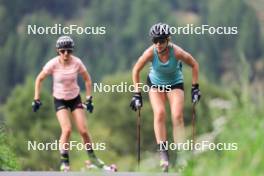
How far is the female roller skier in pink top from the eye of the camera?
16516mm

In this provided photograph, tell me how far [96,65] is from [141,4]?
24.6 metres

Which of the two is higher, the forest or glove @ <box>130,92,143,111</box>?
the forest

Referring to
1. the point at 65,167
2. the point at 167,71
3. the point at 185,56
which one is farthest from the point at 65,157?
the point at 185,56

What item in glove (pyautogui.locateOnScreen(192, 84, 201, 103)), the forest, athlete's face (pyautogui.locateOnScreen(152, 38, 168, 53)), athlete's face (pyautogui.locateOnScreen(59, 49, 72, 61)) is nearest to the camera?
athlete's face (pyautogui.locateOnScreen(152, 38, 168, 53))

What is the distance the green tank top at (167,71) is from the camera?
16031mm

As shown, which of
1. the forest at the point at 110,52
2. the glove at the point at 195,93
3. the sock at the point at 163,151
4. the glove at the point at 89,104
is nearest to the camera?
the sock at the point at 163,151

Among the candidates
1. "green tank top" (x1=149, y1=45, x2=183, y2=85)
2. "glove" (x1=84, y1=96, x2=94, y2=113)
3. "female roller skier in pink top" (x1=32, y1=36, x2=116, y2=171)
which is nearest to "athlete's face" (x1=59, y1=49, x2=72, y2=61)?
"female roller skier in pink top" (x1=32, y1=36, x2=116, y2=171)

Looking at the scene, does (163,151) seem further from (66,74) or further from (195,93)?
(66,74)

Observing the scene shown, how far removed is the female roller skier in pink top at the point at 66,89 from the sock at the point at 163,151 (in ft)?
2.72

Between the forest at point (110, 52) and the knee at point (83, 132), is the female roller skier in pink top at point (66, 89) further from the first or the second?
the forest at point (110, 52)

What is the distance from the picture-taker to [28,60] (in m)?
115

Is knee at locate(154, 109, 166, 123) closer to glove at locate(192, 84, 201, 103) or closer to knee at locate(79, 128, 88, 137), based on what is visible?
glove at locate(192, 84, 201, 103)

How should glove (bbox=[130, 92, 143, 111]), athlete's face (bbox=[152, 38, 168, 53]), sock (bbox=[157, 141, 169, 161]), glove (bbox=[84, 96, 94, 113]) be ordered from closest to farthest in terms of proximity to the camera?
sock (bbox=[157, 141, 169, 161]) → athlete's face (bbox=[152, 38, 168, 53]) → glove (bbox=[130, 92, 143, 111]) → glove (bbox=[84, 96, 94, 113])

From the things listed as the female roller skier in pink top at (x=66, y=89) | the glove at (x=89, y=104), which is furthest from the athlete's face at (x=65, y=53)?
the glove at (x=89, y=104)
